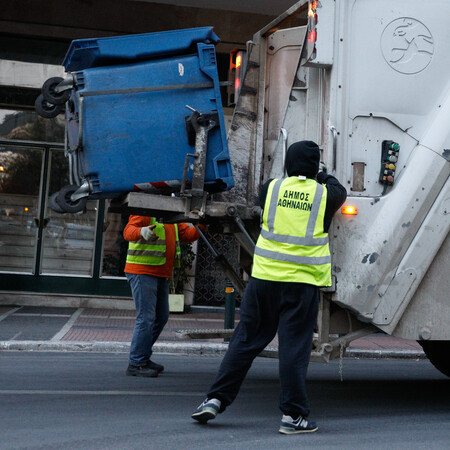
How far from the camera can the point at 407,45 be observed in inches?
203

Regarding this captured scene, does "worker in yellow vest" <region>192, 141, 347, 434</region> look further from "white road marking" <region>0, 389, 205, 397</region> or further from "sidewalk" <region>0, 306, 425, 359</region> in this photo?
"sidewalk" <region>0, 306, 425, 359</region>

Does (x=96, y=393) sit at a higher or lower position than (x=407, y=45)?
lower

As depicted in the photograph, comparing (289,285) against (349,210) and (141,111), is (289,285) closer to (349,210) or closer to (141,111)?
(349,210)

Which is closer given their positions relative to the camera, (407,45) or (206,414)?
(206,414)

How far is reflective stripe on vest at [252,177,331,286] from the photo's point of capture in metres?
4.60

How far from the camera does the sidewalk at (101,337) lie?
859 cm

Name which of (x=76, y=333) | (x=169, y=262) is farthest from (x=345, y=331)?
(x=76, y=333)

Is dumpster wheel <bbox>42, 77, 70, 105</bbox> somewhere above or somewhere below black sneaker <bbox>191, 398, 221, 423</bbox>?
above

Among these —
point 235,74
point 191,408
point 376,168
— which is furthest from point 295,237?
point 235,74

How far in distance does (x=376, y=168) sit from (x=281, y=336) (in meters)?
1.24

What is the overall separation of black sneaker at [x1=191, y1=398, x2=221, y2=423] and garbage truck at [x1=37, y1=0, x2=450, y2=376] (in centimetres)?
80

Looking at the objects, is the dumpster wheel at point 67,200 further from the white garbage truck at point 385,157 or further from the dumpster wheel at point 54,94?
the white garbage truck at point 385,157

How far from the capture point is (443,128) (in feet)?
16.6

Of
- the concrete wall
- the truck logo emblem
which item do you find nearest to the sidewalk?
the truck logo emblem
